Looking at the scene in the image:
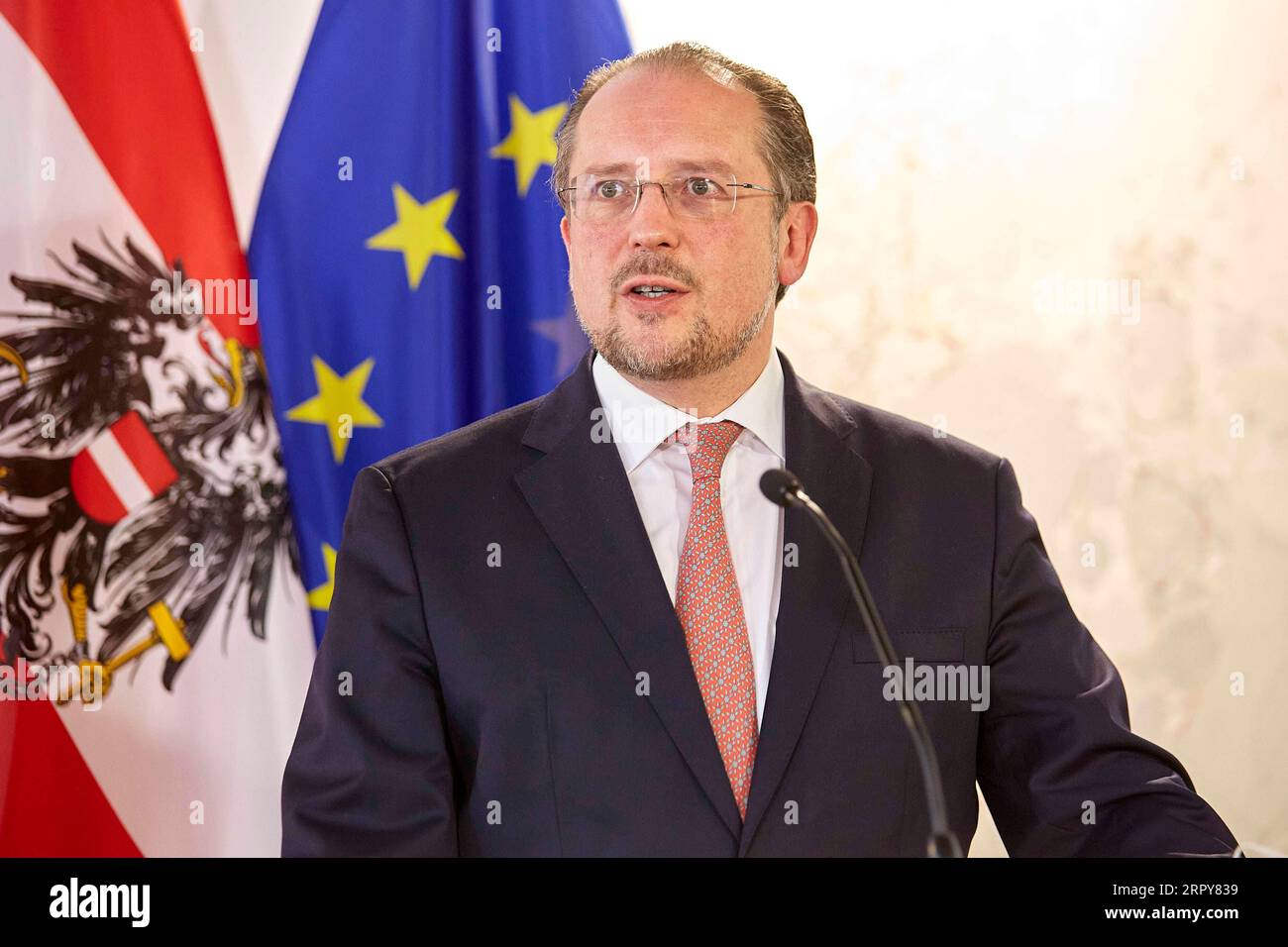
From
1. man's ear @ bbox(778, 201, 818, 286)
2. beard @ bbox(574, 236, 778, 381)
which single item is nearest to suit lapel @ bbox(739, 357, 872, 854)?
beard @ bbox(574, 236, 778, 381)

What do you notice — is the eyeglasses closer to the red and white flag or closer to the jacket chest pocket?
the jacket chest pocket

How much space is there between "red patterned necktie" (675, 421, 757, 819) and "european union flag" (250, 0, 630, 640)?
0.87 metres

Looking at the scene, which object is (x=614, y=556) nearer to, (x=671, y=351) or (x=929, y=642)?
(x=671, y=351)

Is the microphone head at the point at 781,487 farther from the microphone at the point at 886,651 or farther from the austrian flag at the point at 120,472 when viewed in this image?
the austrian flag at the point at 120,472

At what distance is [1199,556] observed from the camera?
116 inches

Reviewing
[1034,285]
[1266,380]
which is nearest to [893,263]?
[1034,285]

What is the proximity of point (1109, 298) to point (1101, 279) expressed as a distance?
0.05 metres

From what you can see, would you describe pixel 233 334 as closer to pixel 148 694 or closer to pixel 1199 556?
pixel 148 694

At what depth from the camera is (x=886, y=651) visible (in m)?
1.25

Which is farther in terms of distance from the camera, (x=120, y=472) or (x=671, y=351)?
(x=120, y=472)

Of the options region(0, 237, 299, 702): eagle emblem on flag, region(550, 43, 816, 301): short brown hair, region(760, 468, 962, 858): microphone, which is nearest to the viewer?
region(760, 468, 962, 858): microphone

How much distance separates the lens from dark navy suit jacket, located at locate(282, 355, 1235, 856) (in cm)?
167

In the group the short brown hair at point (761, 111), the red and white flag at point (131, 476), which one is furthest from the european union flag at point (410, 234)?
the short brown hair at point (761, 111)

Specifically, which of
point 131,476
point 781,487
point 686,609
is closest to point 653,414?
point 686,609
